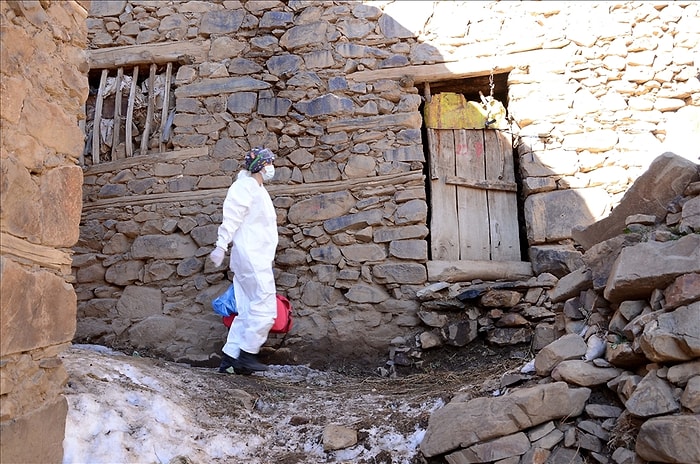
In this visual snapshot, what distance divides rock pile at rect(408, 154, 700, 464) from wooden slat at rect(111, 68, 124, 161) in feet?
13.1

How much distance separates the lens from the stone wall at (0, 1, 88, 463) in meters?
2.03

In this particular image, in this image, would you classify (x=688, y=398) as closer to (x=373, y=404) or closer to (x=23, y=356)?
(x=373, y=404)

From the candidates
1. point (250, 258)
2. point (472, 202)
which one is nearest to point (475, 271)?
point (472, 202)

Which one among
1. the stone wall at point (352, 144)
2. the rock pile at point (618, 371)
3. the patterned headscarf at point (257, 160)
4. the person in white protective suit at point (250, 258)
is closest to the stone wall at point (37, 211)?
the rock pile at point (618, 371)

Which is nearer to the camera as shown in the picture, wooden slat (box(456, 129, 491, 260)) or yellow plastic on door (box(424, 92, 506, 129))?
wooden slat (box(456, 129, 491, 260))

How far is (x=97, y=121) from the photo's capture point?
5785 mm

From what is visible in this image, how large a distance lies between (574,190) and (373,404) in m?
2.57

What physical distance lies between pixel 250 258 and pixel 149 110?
217 centimetres

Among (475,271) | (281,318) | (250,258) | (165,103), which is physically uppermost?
(165,103)

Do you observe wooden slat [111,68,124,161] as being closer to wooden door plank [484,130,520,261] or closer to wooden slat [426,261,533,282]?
wooden slat [426,261,533,282]

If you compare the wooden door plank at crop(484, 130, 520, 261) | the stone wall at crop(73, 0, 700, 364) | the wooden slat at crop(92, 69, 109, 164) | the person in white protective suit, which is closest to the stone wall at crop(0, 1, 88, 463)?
the person in white protective suit

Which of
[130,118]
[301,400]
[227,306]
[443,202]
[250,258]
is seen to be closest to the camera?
[301,400]

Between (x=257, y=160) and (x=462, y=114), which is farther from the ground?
(x=462, y=114)

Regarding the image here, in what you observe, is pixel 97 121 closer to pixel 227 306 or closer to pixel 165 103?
pixel 165 103
